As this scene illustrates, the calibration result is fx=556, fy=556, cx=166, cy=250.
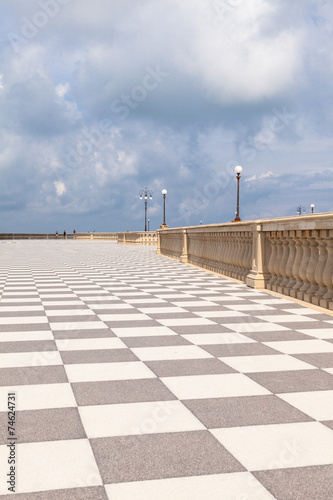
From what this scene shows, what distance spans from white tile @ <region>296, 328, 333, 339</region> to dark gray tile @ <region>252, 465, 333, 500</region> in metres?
3.17

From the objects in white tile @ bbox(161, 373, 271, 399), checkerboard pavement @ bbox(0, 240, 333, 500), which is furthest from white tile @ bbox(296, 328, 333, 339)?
white tile @ bbox(161, 373, 271, 399)

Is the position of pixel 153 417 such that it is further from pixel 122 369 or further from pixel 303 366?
pixel 303 366

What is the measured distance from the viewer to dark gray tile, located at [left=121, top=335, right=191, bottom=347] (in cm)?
517

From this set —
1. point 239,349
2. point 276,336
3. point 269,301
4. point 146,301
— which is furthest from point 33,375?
point 269,301

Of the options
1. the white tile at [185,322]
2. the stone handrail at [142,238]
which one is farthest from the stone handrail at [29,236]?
the white tile at [185,322]

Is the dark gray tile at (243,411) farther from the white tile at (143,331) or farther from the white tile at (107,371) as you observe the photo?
the white tile at (143,331)

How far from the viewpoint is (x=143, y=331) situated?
5.83 metres

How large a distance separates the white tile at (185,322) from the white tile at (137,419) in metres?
2.83

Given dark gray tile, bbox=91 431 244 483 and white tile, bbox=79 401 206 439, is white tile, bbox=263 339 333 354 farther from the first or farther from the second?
dark gray tile, bbox=91 431 244 483

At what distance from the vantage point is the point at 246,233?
10906mm

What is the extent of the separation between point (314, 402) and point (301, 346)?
5.45 feet

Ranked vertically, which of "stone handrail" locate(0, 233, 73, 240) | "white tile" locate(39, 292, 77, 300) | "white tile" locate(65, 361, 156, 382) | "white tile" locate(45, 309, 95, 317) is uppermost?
"stone handrail" locate(0, 233, 73, 240)

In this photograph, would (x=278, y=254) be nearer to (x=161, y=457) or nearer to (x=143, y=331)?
(x=143, y=331)

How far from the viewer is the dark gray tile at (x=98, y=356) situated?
14.9 ft
